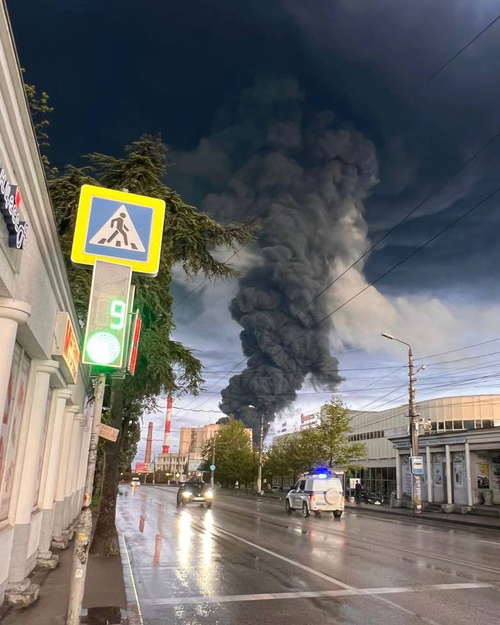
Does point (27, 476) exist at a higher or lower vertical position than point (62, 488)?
higher

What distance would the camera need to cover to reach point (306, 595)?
8.48 meters

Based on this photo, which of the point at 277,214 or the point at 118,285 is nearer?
the point at 118,285

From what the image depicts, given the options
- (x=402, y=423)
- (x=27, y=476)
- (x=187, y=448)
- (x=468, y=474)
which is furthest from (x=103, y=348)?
(x=187, y=448)

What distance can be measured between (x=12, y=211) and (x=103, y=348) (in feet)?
4.57

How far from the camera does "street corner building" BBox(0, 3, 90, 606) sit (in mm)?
4762

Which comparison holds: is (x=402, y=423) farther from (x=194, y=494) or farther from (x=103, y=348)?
(x=103, y=348)

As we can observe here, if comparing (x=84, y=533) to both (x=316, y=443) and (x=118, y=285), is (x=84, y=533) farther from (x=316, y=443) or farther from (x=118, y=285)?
(x=316, y=443)

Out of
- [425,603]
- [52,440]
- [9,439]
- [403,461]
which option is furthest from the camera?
[403,461]

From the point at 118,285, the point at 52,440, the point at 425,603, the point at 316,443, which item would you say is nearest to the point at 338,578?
the point at 425,603

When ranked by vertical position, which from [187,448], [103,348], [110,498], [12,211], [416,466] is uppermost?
[187,448]

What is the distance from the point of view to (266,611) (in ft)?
24.7

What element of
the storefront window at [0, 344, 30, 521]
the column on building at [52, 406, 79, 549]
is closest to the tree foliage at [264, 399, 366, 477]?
the column on building at [52, 406, 79, 549]

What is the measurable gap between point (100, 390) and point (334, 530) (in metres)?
16.8

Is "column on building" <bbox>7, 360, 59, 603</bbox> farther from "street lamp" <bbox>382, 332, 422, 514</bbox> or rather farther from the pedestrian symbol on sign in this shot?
"street lamp" <bbox>382, 332, 422, 514</bbox>
